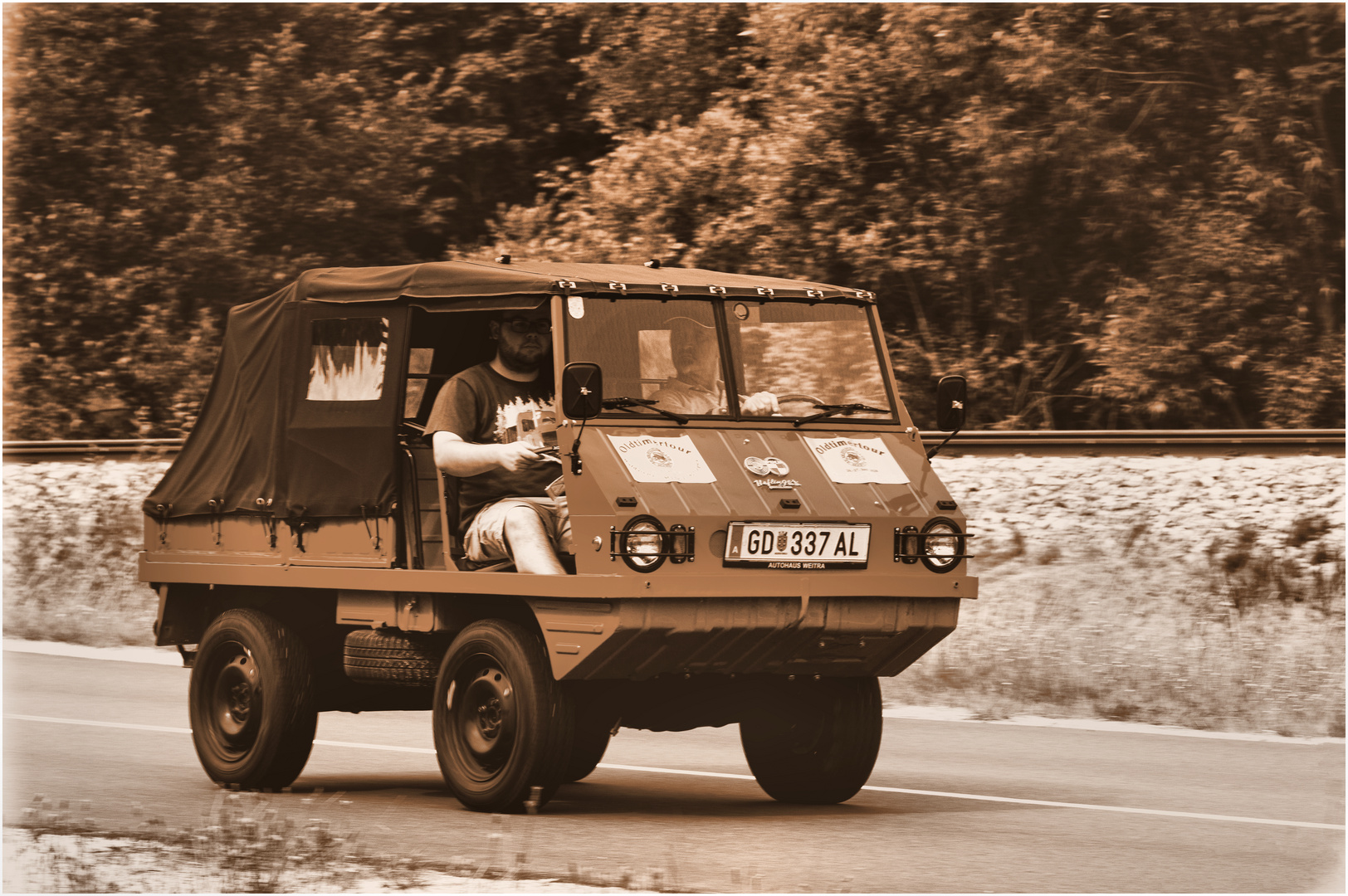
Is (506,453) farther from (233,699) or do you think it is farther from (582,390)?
(233,699)

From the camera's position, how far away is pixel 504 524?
9.50 metres

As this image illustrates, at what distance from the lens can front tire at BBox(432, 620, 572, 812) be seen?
9180mm

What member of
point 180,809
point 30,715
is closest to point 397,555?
point 180,809

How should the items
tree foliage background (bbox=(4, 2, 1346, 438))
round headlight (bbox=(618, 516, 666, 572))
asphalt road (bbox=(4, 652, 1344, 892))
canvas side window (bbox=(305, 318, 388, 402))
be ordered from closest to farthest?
asphalt road (bbox=(4, 652, 1344, 892))
round headlight (bbox=(618, 516, 666, 572))
canvas side window (bbox=(305, 318, 388, 402))
tree foliage background (bbox=(4, 2, 1346, 438))

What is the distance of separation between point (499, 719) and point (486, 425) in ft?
4.68

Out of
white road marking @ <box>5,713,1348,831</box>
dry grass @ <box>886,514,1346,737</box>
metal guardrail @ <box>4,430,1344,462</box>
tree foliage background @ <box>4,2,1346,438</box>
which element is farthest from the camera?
tree foliage background @ <box>4,2,1346,438</box>

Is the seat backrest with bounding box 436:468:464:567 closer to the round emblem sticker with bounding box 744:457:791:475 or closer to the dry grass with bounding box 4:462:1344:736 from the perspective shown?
the round emblem sticker with bounding box 744:457:791:475

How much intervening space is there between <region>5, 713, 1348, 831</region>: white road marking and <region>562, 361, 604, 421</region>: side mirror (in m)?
2.86

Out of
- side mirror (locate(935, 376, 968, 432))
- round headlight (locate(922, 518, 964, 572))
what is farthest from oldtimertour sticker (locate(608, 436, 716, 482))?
side mirror (locate(935, 376, 968, 432))

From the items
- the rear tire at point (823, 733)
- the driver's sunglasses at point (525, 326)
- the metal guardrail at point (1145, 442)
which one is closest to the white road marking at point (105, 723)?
the driver's sunglasses at point (525, 326)

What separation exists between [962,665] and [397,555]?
649 centimetres

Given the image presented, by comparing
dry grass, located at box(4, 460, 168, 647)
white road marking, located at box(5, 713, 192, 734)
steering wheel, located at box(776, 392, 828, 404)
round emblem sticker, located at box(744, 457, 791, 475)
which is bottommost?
white road marking, located at box(5, 713, 192, 734)

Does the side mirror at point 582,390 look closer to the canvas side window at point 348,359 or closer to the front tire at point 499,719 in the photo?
the front tire at point 499,719

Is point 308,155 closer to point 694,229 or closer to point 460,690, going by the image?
point 694,229
